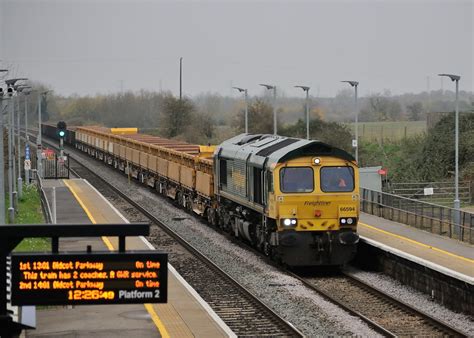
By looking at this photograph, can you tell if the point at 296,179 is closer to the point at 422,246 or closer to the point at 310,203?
the point at 310,203

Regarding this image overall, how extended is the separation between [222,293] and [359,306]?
312 cm

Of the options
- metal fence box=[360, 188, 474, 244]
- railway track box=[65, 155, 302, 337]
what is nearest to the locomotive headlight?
railway track box=[65, 155, 302, 337]

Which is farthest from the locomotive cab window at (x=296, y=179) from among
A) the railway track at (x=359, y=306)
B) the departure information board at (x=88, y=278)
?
the departure information board at (x=88, y=278)

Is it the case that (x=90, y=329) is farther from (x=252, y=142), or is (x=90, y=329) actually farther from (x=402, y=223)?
(x=402, y=223)

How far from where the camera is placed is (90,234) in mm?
11242

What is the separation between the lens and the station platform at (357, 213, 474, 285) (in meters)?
20.9

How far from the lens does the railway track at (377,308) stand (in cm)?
1658

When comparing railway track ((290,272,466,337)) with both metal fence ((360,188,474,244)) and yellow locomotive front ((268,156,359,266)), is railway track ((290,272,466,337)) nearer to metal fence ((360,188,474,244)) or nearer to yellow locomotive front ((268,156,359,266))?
yellow locomotive front ((268,156,359,266))

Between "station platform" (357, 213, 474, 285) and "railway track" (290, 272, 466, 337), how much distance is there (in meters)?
1.21

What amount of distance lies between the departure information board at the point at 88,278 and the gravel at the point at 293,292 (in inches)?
242

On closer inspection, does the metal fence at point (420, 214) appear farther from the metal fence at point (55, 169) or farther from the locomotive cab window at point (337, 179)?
the metal fence at point (55, 169)

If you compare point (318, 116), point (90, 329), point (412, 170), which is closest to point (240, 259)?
point (90, 329)

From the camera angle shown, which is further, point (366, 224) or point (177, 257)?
point (366, 224)

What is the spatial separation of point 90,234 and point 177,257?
48.2 ft
